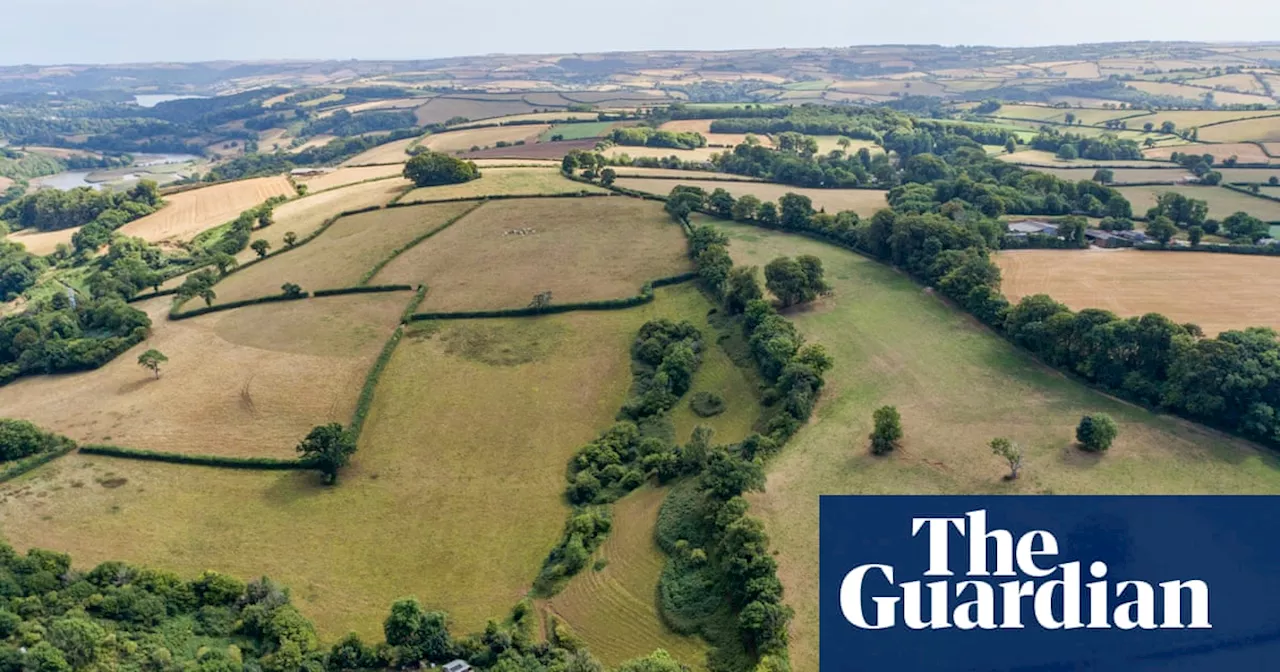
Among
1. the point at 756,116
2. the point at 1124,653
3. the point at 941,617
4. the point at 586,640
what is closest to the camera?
the point at 941,617

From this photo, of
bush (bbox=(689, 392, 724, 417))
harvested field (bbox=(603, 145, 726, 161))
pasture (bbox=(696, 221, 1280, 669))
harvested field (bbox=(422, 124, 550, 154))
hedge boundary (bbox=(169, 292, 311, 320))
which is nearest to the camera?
pasture (bbox=(696, 221, 1280, 669))

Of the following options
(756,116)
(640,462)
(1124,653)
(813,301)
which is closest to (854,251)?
(813,301)

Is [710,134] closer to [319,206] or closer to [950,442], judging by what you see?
[319,206]

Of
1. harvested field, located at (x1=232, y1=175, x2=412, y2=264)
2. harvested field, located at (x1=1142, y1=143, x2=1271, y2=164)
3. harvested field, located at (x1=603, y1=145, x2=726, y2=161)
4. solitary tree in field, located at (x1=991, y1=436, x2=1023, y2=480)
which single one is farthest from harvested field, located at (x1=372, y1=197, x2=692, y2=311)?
harvested field, located at (x1=1142, y1=143, x2=1271, y2=164)

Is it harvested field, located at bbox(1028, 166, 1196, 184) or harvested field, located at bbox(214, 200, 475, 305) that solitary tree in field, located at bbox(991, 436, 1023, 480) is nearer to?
harvested field, located at bbox(214, 200, 475, 305)

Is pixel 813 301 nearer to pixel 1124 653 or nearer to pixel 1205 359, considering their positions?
pixel 1205 359
